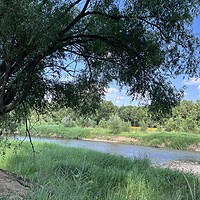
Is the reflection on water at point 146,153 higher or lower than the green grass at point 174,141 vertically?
lower

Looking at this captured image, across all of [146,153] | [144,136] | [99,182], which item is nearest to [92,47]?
[99,182]

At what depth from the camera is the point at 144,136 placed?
86.4 ft

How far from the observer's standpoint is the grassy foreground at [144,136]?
74.8 ft

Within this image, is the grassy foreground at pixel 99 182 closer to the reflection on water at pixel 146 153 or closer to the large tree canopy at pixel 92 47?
the large tree canopy at pixel 92 47

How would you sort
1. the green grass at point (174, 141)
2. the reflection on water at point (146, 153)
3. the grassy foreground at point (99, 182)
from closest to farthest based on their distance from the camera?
Result: 1. the grassy foreground at point (99, 182)
2. the reflection on water at point (146, 153)
3. the green grass at point (174, 141)

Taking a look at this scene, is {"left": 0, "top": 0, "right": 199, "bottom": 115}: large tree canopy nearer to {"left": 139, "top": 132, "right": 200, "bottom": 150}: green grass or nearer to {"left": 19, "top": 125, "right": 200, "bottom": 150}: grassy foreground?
{"left": 19, "top": 125, "right": 200, "bottom": 150}: grassy foreground

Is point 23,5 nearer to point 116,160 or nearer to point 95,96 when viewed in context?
point 95,96

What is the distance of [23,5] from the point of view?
11.0ft

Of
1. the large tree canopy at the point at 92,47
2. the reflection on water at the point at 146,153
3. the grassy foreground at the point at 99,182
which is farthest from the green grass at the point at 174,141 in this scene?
the large tree canopy at the point at 92,47

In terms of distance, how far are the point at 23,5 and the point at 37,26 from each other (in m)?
0.63

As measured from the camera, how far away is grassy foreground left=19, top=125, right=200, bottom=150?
22.8 meters

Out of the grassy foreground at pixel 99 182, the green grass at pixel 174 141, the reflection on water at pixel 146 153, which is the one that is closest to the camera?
the grassy foreground at pixel 99 182

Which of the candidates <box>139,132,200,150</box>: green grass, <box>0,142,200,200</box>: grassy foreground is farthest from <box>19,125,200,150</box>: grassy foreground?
<box>0,142,200,200</box>: grassy foreground

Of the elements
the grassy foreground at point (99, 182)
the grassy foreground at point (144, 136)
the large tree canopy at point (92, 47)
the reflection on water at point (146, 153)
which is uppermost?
the large tree canopy at point (92, 47)
